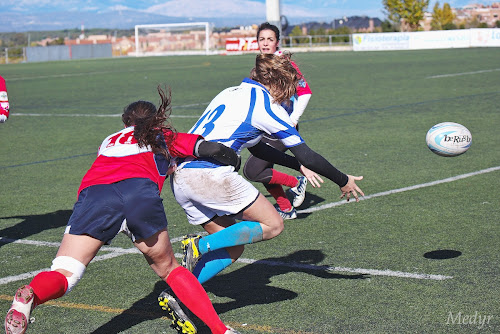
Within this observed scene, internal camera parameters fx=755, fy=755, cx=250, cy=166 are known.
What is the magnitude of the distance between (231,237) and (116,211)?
98cm

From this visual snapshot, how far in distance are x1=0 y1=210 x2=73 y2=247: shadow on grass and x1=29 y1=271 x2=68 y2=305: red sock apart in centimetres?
331

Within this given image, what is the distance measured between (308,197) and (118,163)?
15.3 feet

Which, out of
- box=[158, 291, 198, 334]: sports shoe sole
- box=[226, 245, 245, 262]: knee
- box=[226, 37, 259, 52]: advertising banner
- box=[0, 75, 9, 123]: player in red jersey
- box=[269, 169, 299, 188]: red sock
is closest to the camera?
box=[158, 291, 198, 334]: sports shoe sole

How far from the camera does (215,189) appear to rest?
4.79 m

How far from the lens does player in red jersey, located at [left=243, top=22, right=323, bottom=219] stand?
25.8 feet

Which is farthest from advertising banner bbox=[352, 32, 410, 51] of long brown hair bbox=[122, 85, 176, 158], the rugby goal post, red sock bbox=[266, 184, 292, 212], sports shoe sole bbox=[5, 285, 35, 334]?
sports shoe sole bbox=[5, 285, 35, 334]

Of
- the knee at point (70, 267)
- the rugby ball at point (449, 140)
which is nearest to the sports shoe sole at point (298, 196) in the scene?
the rugby ball at point (449, 140)

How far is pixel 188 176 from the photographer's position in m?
4.82

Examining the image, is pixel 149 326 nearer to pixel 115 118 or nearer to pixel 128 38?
pixel 115 118

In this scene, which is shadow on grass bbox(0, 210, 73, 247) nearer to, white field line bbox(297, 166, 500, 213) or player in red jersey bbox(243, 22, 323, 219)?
player in red jersey bbox(243, 22, 323, 219)

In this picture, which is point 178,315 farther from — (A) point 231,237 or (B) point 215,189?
(B) point 215,189

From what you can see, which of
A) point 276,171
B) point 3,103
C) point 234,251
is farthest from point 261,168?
point 234,251

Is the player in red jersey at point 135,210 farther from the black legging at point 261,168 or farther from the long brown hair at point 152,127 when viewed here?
the black legging at point 261,168

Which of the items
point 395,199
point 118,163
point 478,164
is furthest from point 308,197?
point 118,163
